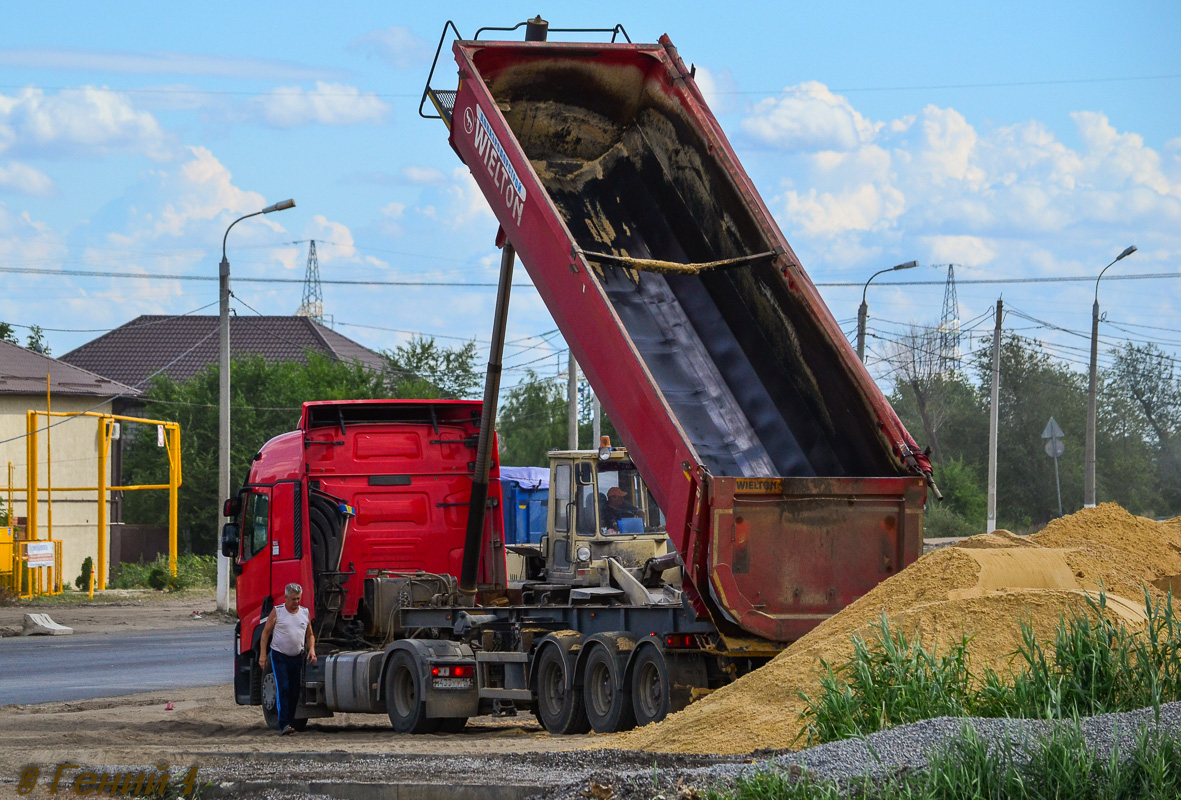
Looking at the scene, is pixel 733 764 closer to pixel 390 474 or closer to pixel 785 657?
pixel 785 657

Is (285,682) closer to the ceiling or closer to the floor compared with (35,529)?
closer to the floor

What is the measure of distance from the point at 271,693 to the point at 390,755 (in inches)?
200

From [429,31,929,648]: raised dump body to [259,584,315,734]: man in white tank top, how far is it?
4104 millimetres

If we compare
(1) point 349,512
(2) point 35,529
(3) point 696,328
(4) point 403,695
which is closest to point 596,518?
(1) point 349,512

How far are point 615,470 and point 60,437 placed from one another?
1264 inches

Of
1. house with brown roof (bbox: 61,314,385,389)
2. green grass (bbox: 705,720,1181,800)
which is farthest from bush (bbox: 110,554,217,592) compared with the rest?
green grass (bbox: 705,720,1181,800)

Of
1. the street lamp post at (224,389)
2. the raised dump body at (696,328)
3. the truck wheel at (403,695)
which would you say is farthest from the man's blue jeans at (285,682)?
the street lamp post at (224,389)

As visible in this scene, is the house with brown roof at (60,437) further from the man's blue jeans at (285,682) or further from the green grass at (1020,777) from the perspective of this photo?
the green grass at (1020,777)

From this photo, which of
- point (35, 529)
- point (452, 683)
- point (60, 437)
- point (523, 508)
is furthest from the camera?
point (60, 437)

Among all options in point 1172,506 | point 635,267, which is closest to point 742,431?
point 635,267

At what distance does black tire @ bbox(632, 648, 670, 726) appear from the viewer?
9.59 metres

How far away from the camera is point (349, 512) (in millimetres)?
13352

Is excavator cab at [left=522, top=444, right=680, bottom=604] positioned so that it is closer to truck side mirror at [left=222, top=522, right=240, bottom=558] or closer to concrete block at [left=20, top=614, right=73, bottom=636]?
truck side mirror at [left=222, top=522, right=240, bottom=558]

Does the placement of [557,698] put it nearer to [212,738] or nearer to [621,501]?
[212,738]
